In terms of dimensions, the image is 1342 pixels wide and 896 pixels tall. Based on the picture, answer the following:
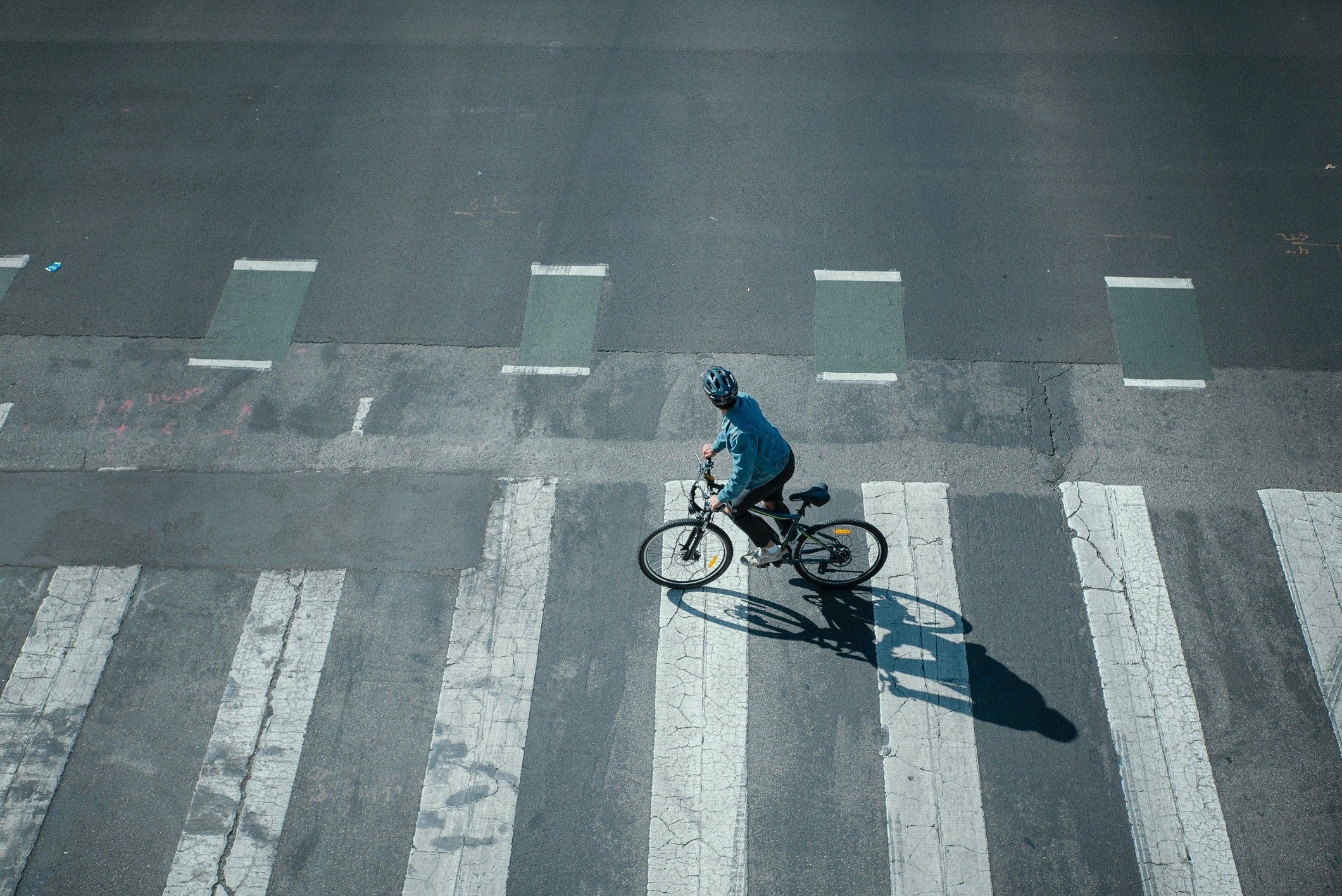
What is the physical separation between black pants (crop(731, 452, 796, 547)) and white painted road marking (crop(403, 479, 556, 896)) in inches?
69.4

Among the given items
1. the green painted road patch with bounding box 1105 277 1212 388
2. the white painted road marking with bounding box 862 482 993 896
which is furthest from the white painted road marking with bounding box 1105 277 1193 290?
the white painted road marking with bounding box 862 482 993 896

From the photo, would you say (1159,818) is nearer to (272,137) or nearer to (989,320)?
(989,320)

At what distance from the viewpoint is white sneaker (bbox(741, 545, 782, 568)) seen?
659 cm

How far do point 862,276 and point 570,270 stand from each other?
10.1 ft

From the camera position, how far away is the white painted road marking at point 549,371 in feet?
26.7

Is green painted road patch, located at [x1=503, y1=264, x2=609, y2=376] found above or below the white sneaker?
above

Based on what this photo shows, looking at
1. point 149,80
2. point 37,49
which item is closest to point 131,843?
point 149,80

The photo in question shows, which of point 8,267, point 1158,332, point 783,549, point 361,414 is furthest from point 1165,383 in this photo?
point 8,267

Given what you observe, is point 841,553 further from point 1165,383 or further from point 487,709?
point 1165,383

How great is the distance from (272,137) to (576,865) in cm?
907

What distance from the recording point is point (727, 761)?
6.07 m

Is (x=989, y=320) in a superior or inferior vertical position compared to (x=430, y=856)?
superior

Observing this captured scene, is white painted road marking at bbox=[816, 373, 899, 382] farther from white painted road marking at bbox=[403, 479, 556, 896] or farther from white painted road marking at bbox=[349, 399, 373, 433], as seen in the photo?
white painted road marking at bbox=[349, 399, 373, 433]

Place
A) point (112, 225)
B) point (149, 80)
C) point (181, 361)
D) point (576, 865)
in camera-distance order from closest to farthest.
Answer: point (576, 865) → point (181, 361) → point (112, 225) → point (149, 80)
